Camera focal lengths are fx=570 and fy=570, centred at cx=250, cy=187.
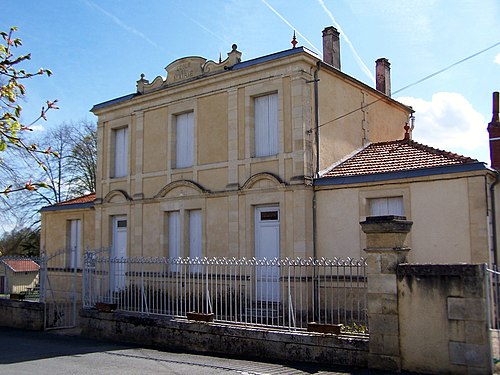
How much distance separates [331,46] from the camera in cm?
1753

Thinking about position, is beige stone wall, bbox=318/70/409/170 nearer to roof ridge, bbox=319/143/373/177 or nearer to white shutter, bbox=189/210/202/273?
roof ridge, bbox=319/143/373/177

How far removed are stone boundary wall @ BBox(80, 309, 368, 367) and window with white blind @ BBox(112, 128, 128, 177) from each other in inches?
282

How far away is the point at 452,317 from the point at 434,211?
220 inches

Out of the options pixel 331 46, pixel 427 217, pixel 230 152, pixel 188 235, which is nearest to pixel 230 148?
pixel 230 152

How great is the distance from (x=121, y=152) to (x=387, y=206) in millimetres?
9983

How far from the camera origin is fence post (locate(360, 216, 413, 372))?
8.25 meters

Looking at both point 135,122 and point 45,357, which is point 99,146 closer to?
point 135,122

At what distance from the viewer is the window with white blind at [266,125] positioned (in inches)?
611

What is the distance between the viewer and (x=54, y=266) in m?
21.5

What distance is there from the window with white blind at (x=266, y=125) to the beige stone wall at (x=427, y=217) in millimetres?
2075

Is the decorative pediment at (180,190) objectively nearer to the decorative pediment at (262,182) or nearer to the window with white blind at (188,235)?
the window with white blind at (188,235)

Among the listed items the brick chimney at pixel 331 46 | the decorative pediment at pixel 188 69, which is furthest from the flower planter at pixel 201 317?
the brick chimney at pixel 331 46

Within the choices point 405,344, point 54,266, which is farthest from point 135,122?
point 405,344

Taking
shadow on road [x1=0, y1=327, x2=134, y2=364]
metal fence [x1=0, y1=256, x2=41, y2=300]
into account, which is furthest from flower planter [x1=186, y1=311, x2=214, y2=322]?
metal fence [x1=0, y1=256, x2=41, y2=300]
